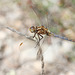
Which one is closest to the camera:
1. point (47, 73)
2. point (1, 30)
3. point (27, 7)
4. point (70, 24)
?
point (47, 73)

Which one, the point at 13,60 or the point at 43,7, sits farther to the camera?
the point at 43,7

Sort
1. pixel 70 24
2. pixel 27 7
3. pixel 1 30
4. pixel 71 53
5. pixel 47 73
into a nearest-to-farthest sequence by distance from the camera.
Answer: pixel 47 73, pixel 71 53, pixel 1 30, pixel 70 24, pixel 27 7

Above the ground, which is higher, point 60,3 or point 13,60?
point 60,3

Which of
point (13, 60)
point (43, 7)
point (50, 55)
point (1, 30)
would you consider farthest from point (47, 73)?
point (43, 7)

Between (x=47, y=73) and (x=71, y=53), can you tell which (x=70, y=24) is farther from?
(x=47, y=73)

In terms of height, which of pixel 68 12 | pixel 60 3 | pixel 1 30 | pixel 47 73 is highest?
pixel 60 3

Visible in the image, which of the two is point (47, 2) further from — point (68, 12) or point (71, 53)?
point (71, 53)
